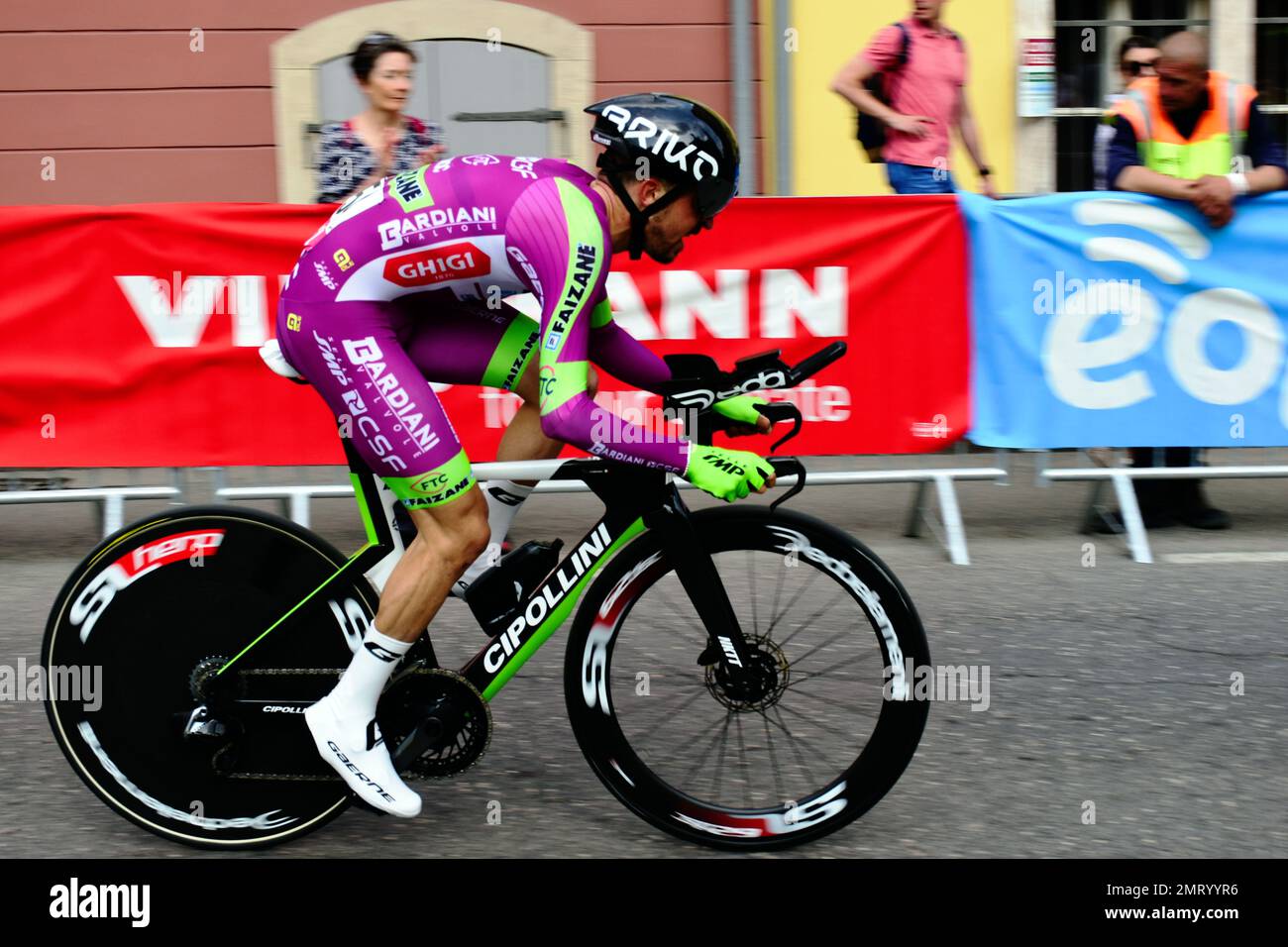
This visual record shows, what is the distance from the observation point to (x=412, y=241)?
3.41 m

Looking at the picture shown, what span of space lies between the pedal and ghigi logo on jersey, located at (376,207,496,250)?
2.60ft

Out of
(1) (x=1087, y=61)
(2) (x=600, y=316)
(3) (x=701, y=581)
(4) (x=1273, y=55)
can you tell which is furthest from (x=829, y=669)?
(4) (x=1273, y=55)

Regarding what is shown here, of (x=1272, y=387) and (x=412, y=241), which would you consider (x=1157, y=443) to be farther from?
(x=412, y=241)

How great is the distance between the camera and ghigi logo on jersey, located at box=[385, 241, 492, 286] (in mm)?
3412

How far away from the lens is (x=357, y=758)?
351 centimetres

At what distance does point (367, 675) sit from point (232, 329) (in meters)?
3.56

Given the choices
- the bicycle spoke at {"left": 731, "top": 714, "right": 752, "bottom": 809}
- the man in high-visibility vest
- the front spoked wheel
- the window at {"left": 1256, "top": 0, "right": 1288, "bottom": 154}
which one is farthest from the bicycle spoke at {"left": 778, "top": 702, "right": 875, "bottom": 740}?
the window at {"left": 1256, "top": 0, "right": 1288, "bottom": 154}

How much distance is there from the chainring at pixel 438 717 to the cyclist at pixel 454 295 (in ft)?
0.16

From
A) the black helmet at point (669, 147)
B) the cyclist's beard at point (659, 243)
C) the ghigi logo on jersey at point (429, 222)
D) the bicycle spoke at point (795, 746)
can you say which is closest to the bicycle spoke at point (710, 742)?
the bicycle spoke at point (795, 746)

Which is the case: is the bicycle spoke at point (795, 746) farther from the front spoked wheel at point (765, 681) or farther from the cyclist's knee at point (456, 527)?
the cyclist's knee at point (456, 527)

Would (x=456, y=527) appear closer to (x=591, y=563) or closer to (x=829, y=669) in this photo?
(x=591, y=563)

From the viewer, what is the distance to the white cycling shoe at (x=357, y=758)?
11.5ft
